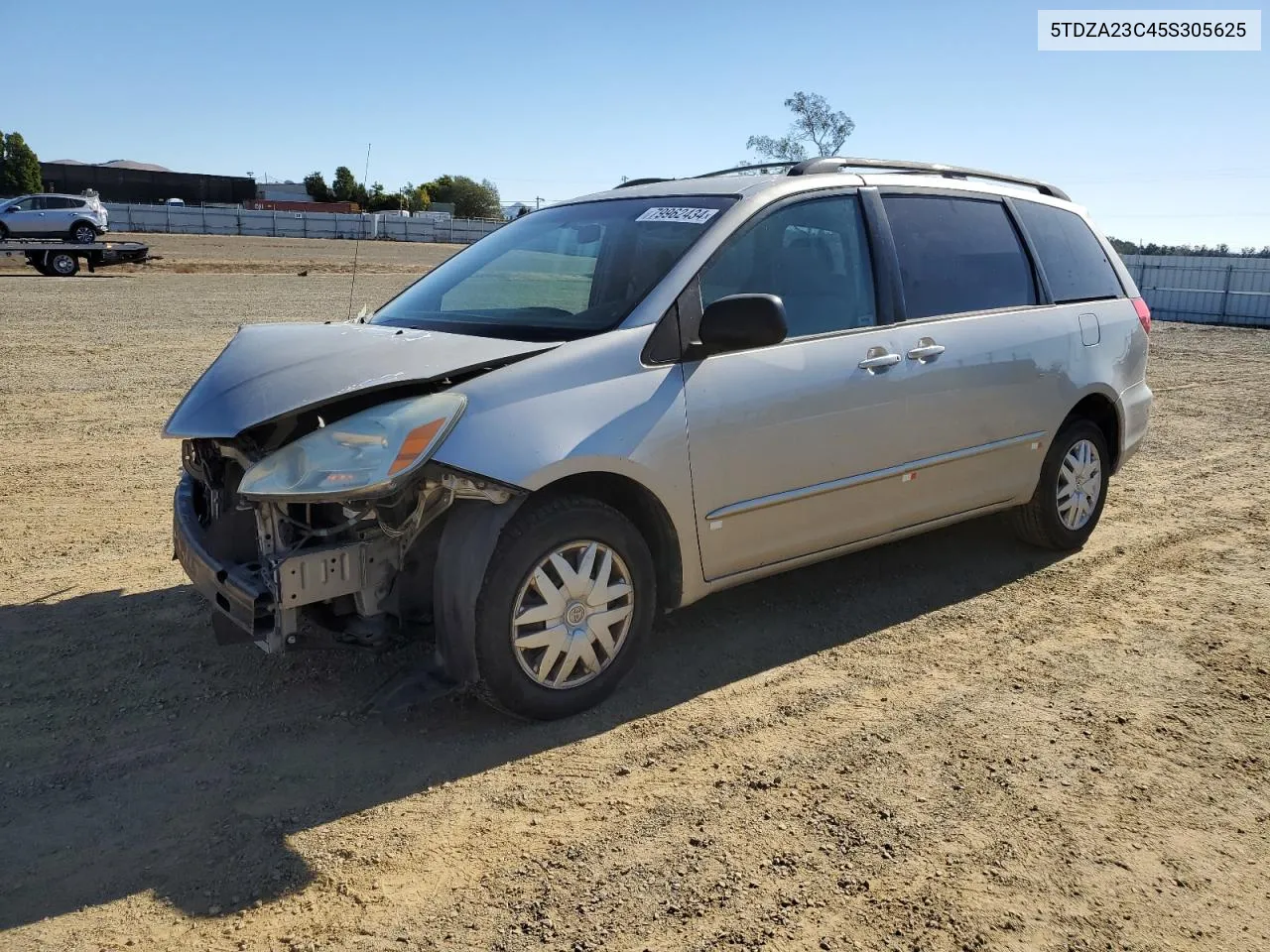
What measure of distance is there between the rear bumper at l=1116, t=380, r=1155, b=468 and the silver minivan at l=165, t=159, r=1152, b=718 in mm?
618

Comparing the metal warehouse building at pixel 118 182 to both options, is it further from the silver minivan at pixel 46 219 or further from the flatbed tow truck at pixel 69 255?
the flatbed tow truck at pixel 69 255

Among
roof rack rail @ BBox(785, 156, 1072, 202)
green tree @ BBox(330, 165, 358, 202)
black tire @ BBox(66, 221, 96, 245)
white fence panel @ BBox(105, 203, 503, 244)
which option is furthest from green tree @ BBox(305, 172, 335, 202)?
roof rack rail @ BBox(785, 156, 1072, 202)

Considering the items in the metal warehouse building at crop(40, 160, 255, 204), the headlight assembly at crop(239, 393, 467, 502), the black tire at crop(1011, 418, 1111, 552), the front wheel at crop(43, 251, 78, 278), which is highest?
the metal warehouse building at crop(40, 160, 255, 204)

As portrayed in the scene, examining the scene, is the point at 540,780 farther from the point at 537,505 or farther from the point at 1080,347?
the point at 1080,347

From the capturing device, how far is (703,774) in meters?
3.38

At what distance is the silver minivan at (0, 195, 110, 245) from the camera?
2802cm

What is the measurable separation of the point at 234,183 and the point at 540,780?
284 ft

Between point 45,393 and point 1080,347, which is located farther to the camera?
point 45,393

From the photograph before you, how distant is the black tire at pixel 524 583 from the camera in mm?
3395

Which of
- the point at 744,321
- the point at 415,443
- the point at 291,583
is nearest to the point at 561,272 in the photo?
the point at 744,321

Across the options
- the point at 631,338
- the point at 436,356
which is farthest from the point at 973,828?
the point at 436,356

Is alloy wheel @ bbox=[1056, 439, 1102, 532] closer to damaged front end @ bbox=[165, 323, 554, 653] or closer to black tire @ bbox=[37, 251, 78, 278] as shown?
damaged front end @ bbox=[165, 323, 554, 653]

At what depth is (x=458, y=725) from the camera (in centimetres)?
368

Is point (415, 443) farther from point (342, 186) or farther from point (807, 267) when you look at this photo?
point (342, 186)
